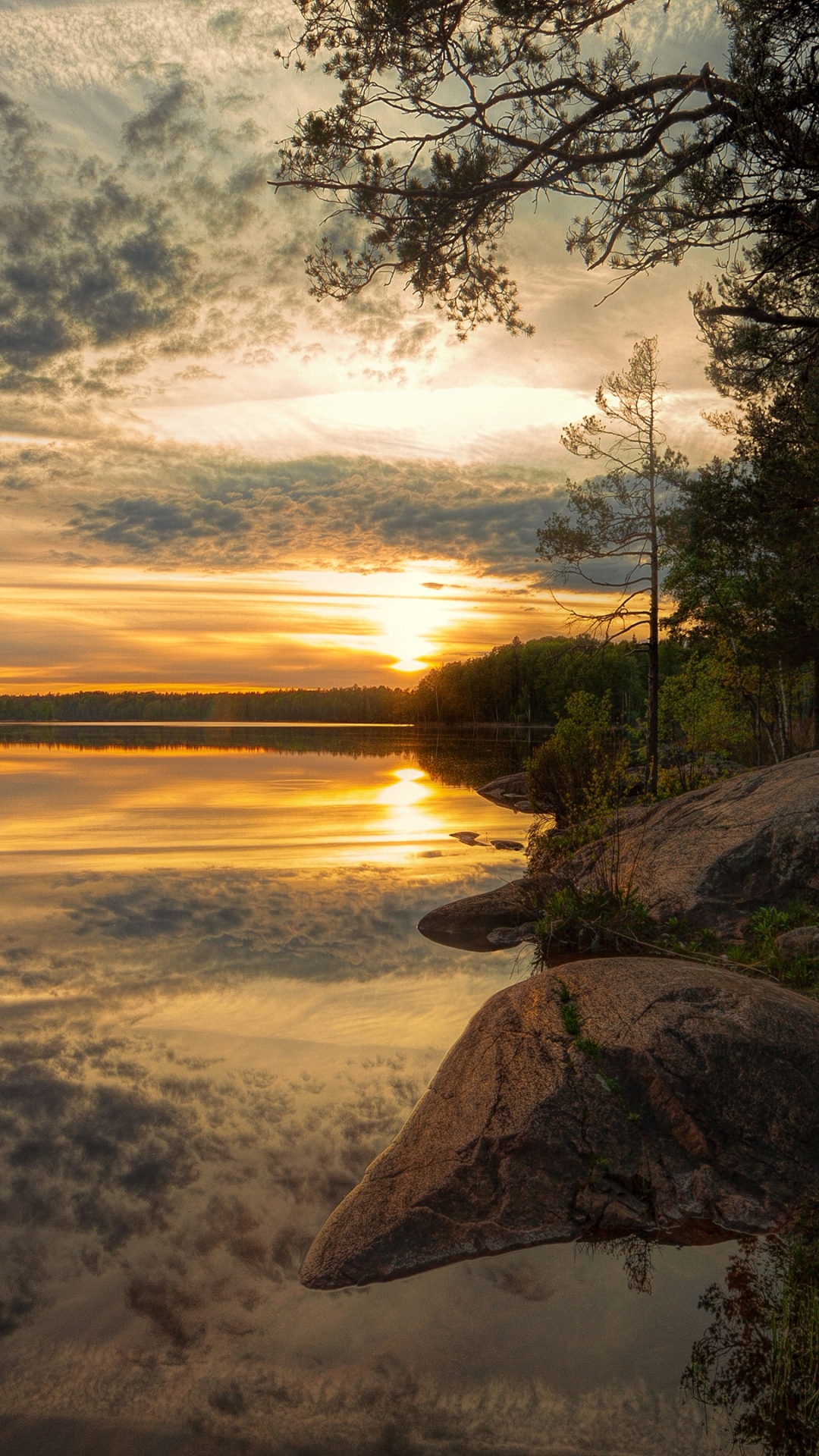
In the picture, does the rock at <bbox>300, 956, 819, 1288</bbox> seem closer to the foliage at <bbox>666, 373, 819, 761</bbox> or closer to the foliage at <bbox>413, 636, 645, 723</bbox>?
the foliage at <bbox>666, 373, 819, 761</bbox>

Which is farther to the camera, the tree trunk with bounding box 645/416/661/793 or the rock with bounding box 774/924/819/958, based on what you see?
the tree trunk with bounding box 645/416/661/793

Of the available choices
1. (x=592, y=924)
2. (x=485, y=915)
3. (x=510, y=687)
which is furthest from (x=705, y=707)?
(x=510, y=687)

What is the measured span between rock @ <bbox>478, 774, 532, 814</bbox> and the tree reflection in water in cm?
2875

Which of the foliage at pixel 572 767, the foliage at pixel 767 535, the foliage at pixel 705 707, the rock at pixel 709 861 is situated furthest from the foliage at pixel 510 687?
the rock at pixel 709 861

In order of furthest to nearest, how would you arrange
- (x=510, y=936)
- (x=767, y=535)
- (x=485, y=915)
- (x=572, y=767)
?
(x=572, y=767) → (x=767, y=535) → (x=485, y=915) → (x=510, y=936)

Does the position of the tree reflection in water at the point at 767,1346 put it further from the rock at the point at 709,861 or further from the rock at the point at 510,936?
the rock at the point at 510,936

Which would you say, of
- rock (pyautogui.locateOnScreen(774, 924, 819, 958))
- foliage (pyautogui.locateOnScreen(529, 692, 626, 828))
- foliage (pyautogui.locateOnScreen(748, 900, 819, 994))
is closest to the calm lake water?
foliage (pyautogui.locateOnScreen(748, 900, 819, 994))

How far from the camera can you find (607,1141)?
625cm

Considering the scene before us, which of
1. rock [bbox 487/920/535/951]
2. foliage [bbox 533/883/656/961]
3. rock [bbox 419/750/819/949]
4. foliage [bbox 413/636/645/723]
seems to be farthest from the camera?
foliage [bbox 413/636/645/723]

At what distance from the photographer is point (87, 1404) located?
4.61 meters

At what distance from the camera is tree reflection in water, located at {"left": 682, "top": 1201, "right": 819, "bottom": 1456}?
427 centimetres

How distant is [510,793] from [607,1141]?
34105 mm

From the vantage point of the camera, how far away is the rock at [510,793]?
119 feet

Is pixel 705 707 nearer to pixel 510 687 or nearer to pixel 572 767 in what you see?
pixel 572 767
